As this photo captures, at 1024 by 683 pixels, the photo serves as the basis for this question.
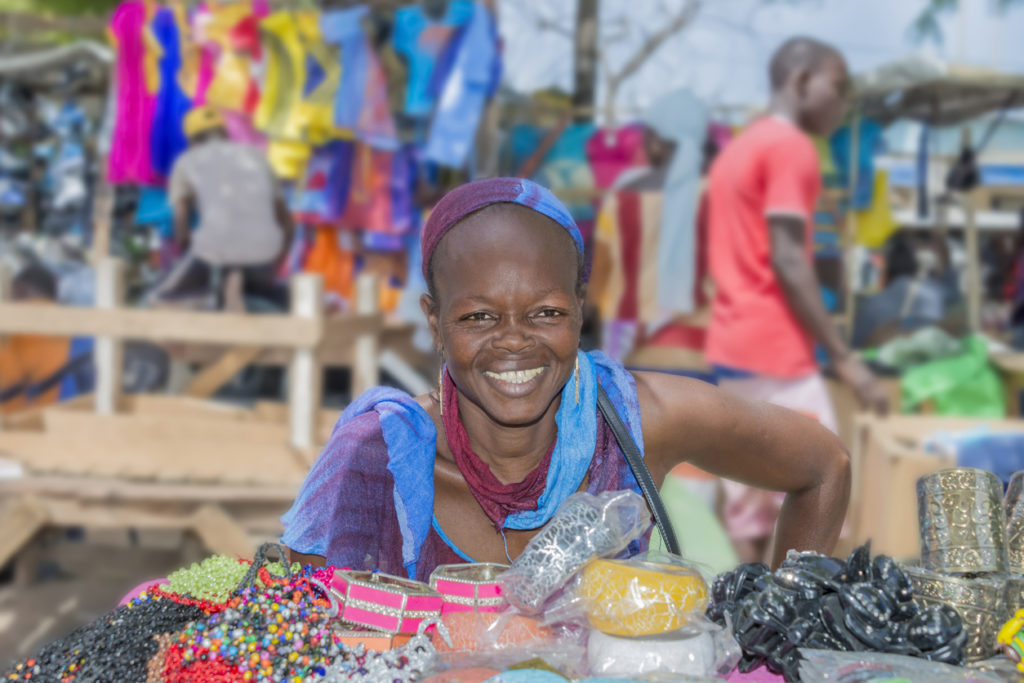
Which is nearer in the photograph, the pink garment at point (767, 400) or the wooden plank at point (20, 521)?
the pink garment at point (767, 400)

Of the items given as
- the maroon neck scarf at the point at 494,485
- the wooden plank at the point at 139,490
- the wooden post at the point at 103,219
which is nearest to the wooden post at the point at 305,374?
the wooden plank at the point at 139,490

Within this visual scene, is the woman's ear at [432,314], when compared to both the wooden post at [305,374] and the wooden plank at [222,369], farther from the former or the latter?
the wooden plank at [222,369]

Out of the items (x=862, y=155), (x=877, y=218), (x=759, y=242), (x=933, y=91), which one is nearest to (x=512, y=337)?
(x=759, y=242)

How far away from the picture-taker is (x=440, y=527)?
1768 millimetres

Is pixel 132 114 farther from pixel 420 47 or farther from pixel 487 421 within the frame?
pixel 487 421

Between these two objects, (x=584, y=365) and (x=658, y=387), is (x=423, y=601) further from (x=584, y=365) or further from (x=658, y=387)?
(x=658, y=387)

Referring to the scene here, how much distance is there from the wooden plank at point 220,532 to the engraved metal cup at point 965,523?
297cm

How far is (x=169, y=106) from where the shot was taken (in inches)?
235

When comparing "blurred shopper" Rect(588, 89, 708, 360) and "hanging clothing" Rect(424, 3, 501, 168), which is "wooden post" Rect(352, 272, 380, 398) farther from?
"blurred shopper" Rect(588, 89, 708, 360)

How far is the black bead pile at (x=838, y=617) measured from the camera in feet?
3.92

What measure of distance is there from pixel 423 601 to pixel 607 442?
2.16 feet

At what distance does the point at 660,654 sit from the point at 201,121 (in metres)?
5.21

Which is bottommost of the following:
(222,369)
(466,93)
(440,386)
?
(222,369)

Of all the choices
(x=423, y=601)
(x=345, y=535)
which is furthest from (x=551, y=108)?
(x=423, y=601)
